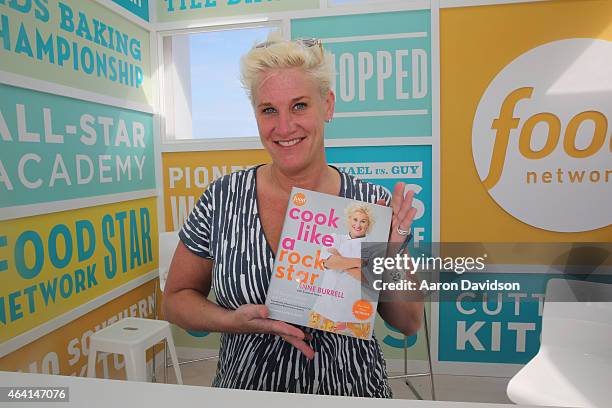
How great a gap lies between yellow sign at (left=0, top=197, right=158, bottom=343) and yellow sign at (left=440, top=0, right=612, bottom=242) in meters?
1.16

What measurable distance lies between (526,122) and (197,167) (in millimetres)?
1179

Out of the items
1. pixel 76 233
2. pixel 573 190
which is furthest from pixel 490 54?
pixel 76 233

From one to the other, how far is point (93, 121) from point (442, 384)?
4.95ft

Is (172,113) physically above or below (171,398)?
above

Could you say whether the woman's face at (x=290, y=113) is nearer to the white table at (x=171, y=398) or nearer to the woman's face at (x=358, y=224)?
the woman's face at (x=358, y=224)

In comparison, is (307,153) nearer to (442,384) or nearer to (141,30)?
(141,30)

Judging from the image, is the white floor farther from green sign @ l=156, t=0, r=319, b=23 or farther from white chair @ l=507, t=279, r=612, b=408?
green sign @ l=156, t=0, r=319, b=23

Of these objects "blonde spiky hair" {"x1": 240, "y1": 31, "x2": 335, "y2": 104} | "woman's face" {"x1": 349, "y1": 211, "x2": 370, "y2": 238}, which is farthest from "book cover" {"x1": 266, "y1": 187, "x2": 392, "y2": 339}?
"blonde spiky hair" {"x1": 240, "y1": 31, "x2": 335, "y2": 104}

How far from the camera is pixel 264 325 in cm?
50

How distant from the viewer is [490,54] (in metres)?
1.37

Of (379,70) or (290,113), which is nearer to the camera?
(290,113)

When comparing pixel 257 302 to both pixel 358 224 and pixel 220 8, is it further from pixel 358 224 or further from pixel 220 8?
pixel 220 8

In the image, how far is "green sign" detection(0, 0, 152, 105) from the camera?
933 millimetres

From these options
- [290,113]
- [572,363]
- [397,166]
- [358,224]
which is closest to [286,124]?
[290,113]
